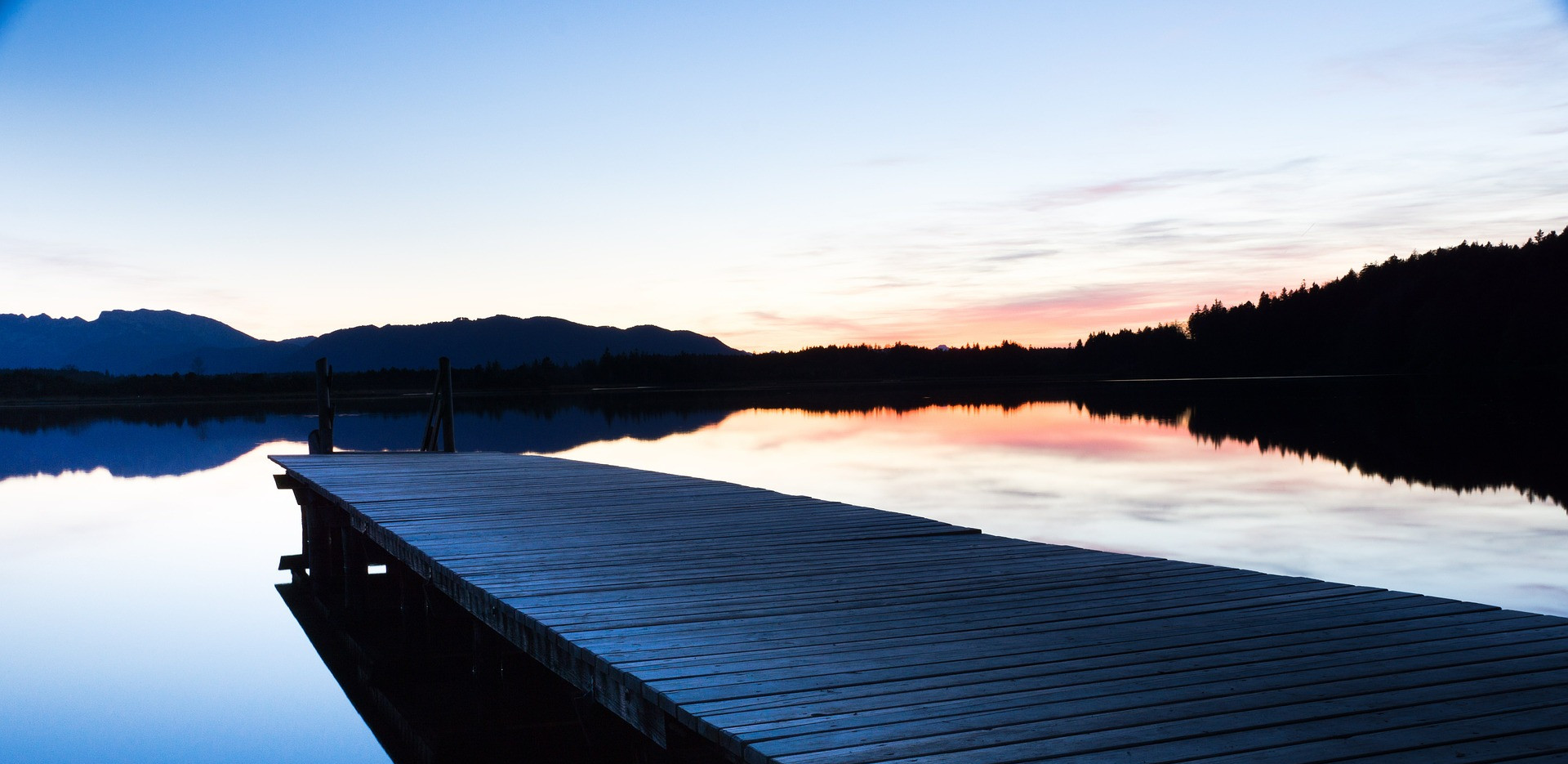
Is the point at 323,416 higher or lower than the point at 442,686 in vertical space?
Result: higher

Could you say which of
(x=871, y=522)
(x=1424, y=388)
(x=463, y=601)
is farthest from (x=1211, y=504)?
(x=1424, y=388)

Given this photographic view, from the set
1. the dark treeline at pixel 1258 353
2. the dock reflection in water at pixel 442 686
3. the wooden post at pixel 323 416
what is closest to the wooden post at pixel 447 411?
the wooden post at pixel 323 416

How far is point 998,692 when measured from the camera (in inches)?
134

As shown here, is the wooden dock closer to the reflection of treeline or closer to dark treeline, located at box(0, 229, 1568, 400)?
the reflection of treeline

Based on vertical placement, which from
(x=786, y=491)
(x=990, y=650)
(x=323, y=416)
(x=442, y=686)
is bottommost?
(x=442, y=686)

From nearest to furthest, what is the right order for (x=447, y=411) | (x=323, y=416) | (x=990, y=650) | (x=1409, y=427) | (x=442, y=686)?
1. (x=990, y=650)
2. (x=442, y=686)
3. (x=447, y=411)
4. (x=323, y=416)
5. (x=1409, y=427)

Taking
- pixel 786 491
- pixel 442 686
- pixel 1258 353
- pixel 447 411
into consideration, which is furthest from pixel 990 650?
pixel 1258 353

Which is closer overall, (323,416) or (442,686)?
(442,686)

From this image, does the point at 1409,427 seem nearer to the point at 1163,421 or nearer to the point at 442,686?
the point at 1163,421

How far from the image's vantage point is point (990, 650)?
154 inches

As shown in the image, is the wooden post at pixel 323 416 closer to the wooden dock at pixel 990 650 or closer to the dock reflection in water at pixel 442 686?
the dock reflection in water at pixel 442 686

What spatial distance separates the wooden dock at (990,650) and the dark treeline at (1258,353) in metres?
71.5

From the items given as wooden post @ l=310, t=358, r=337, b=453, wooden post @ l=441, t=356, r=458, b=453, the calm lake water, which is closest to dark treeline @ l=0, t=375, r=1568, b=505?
the calm lake water

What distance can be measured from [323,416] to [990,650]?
15.3 metres
